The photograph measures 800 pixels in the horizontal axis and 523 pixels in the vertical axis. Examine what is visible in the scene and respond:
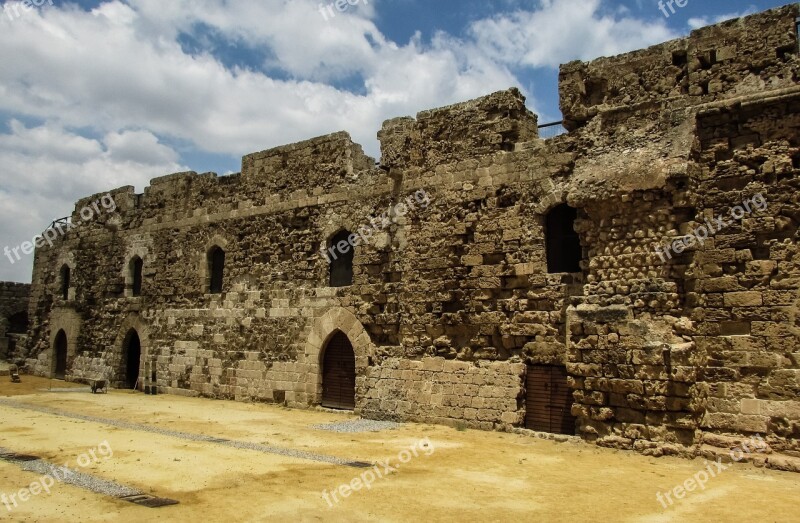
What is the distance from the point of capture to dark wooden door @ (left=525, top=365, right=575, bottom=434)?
9.75m

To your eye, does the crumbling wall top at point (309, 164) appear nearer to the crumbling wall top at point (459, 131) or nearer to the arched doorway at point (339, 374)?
the crumbling wall top at point (459, 131)

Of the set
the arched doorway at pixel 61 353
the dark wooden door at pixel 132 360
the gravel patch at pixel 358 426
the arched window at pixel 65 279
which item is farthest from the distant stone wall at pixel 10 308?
the gravel patch at pixel 358 426

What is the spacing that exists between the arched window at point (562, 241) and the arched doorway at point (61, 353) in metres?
17.2

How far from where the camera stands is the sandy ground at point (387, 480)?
18.9ft

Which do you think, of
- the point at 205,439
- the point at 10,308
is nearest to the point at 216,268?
the point at 205,439

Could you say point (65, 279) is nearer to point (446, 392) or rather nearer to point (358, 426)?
point (358, 426)

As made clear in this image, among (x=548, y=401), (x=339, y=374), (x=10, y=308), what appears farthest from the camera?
(x=10, y=308)

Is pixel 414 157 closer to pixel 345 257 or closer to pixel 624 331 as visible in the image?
pixel 345 257

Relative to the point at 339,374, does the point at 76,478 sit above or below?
below

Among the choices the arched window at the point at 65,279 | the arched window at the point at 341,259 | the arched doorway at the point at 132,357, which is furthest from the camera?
the arched window at the point at 65,279

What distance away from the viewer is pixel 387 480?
705 cm

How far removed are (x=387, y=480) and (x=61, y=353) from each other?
17.7 metres

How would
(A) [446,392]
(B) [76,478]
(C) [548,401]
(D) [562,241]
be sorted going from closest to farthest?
Answer: (B) [76,478] → (C) [548,401] → (D) [562,241] → (A) [446,392]

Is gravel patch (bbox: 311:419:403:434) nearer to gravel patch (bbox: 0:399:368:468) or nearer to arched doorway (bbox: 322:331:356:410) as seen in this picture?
arched doorway (bbox: 322:331:356:410)
